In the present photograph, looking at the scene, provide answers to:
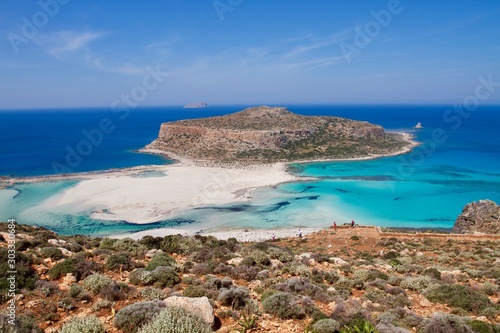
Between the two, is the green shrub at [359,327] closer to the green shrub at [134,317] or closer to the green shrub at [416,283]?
the green shrub at [134,317]

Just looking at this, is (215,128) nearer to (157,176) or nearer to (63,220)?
(157,176)

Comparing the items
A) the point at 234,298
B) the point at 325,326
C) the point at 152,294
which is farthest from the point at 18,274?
the point at 325,326

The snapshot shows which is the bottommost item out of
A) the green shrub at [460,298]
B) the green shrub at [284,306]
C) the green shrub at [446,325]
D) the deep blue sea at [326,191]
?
the deep blue sea at [326,191]

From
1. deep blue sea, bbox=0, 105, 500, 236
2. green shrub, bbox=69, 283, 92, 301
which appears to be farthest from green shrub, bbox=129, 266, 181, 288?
deep blue sea, bbox=0, 105, 500, 236

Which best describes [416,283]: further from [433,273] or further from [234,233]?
[234,233]

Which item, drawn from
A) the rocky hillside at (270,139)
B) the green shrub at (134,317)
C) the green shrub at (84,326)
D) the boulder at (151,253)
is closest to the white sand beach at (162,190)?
the rocky hillside at (270,139)

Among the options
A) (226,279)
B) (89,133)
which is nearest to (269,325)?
(226,279)
